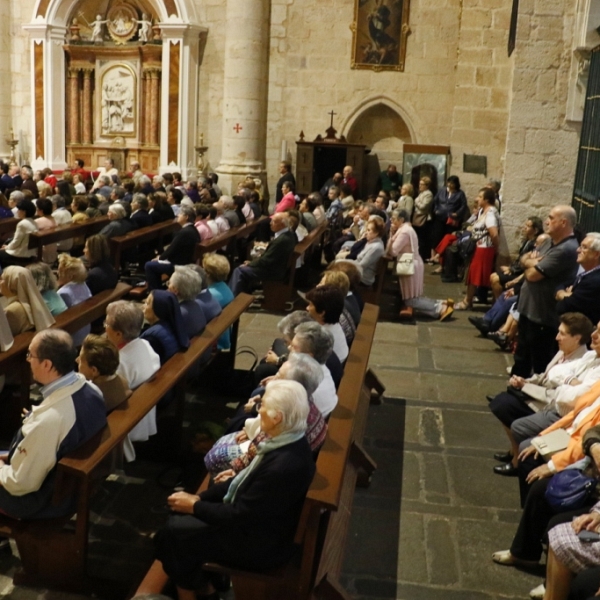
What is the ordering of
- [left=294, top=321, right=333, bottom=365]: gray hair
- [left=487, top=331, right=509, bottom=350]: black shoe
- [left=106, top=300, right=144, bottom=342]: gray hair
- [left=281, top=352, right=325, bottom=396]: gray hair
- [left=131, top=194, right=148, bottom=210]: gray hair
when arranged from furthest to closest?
[left=131, top=194, right=148, bottom=210]: gray hair → [left=487, top=331, right=509, bottom=350]: black shoe → [left=106, top=300, right=144, bottom=342]: gray hair → [left=294, top=321, right=333, bottom=365]: gray hair → [left=281, top=352, right=325, bottom=396]: gray hair

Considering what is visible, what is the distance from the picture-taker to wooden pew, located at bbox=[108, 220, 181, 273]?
371 inches

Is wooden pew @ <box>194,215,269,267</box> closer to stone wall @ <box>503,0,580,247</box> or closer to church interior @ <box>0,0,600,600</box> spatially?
church interior @ <box>0,0,600,600</box>

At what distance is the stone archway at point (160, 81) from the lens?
16125 mm

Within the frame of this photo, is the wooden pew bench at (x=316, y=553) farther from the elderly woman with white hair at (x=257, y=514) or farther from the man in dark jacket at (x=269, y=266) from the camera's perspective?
the man in dark jacket at (x=269, y=266)

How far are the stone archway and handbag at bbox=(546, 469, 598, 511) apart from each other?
13.7 meters

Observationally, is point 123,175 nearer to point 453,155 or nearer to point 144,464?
point 453,155

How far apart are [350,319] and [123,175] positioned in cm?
1012

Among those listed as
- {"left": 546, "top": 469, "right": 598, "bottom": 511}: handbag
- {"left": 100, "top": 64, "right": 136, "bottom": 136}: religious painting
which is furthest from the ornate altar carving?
{"left": 546, "top": 469, "right": 598, "bottom": 511}: handbag

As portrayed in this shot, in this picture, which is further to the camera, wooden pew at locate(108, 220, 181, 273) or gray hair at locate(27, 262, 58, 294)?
wooden pew at locate(108, 220, 181, 273)

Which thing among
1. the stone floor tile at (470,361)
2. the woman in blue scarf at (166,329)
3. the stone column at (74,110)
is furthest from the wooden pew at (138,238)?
the stone column at (74,110)

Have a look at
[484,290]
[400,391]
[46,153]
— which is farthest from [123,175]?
[400,391]

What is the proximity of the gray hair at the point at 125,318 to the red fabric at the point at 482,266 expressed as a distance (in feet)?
18.3

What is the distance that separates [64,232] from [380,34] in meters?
8.45

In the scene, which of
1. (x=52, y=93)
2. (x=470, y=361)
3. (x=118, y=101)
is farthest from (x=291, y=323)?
(x=52, y=93)
